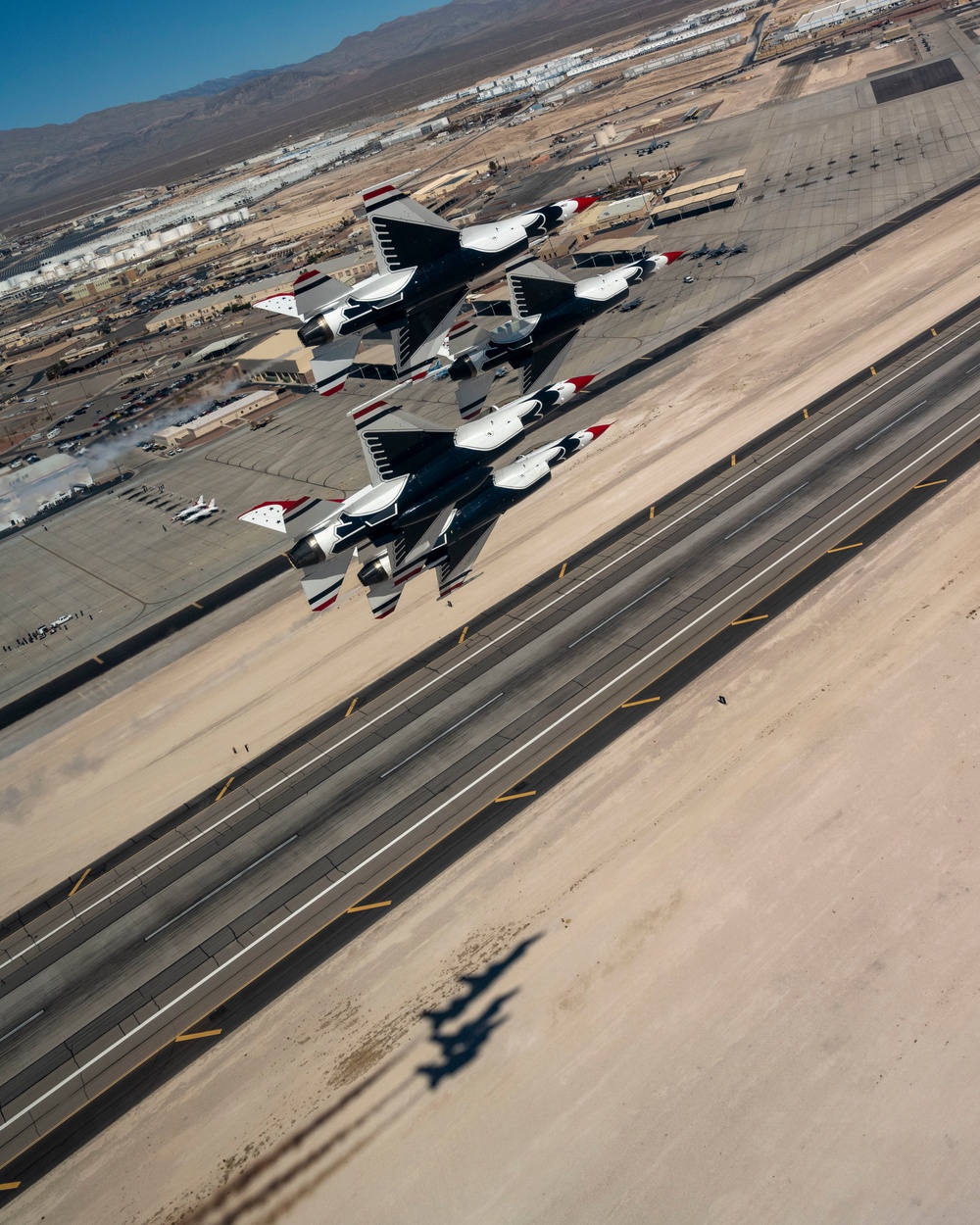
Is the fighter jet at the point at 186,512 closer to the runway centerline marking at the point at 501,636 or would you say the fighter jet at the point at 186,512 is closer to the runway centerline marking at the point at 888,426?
the runway centerline marking at the point at 501,636

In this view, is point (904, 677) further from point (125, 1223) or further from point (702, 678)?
point (125, 1223)

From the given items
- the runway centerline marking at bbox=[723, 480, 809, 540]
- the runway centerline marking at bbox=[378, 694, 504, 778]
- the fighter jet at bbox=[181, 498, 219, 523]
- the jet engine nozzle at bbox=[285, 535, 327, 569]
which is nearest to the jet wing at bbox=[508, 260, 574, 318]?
the jet engine nozzle at bbox=[285, 535, 327, 569]

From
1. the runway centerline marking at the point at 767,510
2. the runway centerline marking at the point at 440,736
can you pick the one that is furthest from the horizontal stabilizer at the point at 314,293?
the runway centerline marking at the point at 767,510

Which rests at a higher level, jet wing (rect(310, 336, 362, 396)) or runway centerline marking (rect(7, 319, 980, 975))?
jet wing (rect(310, 336, 362, 396))

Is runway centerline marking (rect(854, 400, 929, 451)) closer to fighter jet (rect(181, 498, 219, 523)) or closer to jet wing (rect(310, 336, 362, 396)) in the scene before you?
jet wing (rect(310, 336, 362, 396))

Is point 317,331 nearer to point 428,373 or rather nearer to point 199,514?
point 428,373

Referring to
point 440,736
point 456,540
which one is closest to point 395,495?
point 456,540
